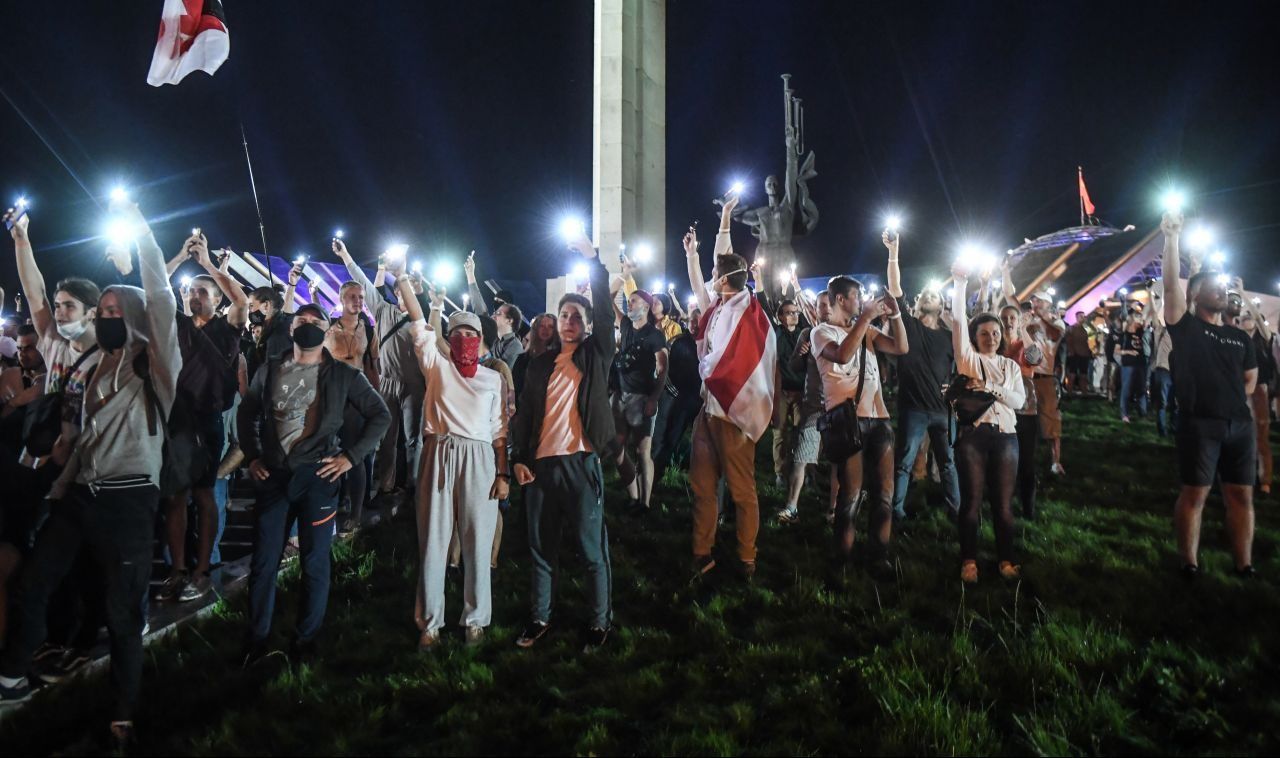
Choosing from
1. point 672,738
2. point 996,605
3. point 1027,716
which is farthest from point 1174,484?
point 672,738

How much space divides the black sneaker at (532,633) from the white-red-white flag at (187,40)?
5404mm

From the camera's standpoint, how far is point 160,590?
528 cm

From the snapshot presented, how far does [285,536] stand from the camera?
14.1ft

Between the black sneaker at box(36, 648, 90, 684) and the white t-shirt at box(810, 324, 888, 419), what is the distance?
16.5ft

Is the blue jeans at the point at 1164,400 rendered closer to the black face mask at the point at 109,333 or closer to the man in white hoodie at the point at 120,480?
the man in white hoodie at the point at 120,480

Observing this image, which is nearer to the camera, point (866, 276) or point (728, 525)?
point (728, 525)

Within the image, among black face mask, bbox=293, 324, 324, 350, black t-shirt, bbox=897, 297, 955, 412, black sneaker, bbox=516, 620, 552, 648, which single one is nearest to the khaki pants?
black sneaker, bbox=516, 620, 552, 648

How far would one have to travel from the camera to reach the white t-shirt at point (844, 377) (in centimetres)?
523

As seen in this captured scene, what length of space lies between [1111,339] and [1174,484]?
11.0m

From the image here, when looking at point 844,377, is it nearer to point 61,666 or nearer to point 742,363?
point 742,363

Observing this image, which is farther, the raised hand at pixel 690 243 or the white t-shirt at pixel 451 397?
the raised hand at pixel 690 243

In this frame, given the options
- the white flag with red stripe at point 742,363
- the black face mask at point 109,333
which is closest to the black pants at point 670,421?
the white flag with red stripe at point 742,363

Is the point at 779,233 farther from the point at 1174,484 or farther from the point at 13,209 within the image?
the point at 13,209

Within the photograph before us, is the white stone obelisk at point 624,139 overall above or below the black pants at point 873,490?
above
